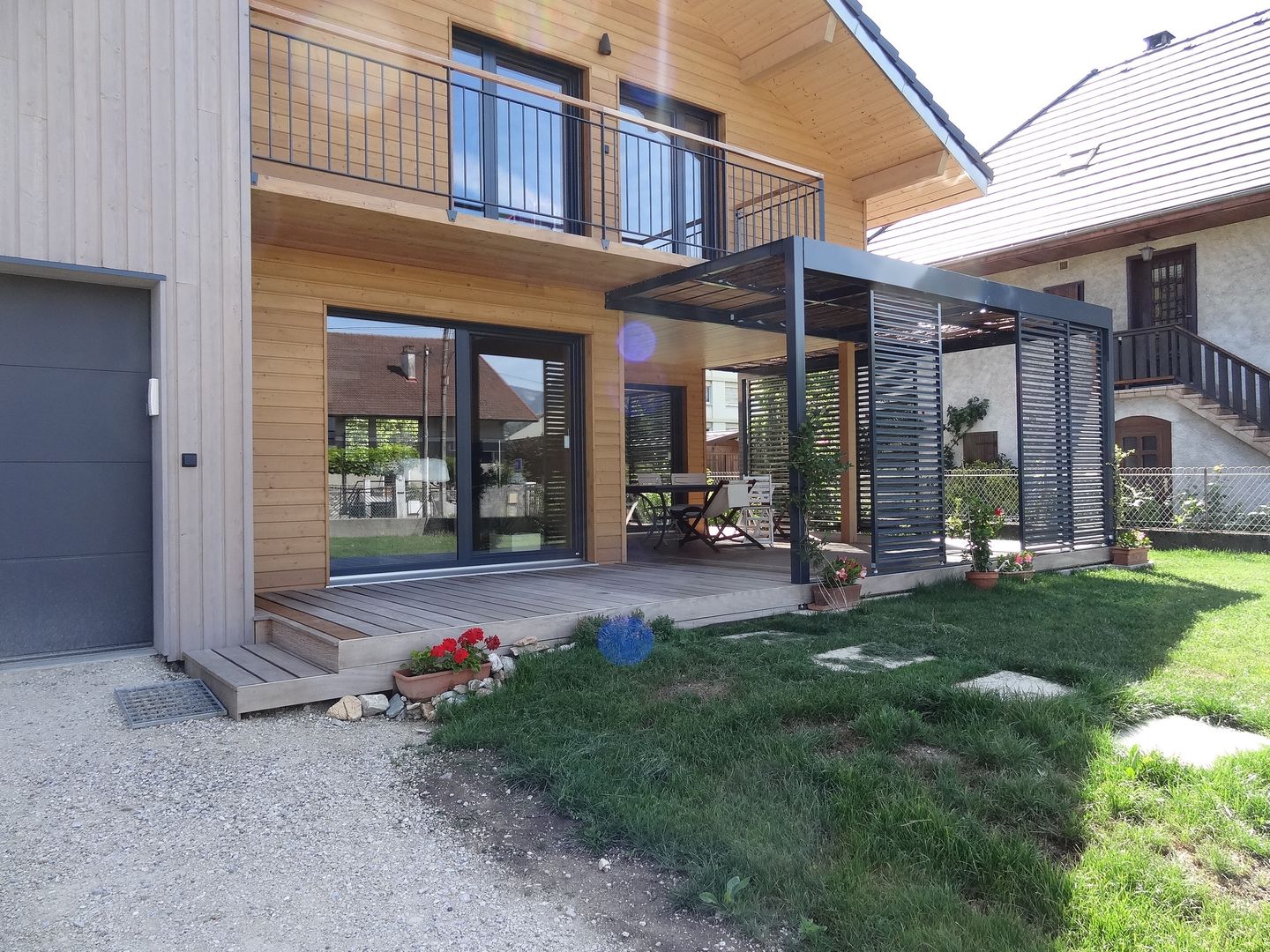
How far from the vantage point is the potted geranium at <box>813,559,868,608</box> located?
227 inches

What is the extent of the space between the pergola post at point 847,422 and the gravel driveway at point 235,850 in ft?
23.9

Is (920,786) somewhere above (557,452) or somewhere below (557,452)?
below

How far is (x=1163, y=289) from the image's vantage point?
13.1m

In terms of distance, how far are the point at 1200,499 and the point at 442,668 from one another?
1075cm

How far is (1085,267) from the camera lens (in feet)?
45.9

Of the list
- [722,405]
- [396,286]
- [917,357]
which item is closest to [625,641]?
[396,286]

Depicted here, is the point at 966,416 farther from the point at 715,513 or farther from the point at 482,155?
the point at 482,155

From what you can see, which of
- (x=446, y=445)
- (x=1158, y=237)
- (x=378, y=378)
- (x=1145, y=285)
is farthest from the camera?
(x=1145, y=285)

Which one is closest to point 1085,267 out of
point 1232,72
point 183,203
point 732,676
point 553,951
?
point 1232,72

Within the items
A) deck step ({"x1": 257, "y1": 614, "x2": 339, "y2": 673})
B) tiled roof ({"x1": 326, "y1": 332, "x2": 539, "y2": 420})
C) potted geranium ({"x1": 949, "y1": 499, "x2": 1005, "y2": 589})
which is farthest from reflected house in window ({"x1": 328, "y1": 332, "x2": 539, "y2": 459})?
potted geranium ({"x1": 949, "y1": 499, "x2": 1005, "y2": 589})

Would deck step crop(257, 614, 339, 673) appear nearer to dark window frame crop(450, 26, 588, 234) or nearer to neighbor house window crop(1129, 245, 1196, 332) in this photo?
dark window frame crop(450, 26, 588, 234)

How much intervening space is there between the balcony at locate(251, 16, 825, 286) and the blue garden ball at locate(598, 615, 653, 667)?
9.00 ft

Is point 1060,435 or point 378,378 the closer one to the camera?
point 378,378

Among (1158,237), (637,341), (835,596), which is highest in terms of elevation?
(1158,237)
